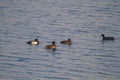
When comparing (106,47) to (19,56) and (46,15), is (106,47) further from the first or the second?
(46,15)

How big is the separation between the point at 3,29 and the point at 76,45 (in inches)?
254

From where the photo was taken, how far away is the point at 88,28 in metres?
43.5

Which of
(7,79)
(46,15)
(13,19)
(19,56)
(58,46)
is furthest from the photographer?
(46,15)

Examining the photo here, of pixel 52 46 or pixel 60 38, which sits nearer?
pixel 52 46

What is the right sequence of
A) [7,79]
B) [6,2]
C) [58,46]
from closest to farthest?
[7,79], [58,46], [6,2]

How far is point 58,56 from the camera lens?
34.8 m

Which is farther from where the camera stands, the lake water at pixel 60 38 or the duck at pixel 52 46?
the duck at pixel 52 46

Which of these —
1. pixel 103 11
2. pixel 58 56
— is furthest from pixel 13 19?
pixel 58 56

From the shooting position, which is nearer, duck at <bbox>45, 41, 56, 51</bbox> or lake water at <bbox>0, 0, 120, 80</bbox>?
lake water at <bbox>0, 0, 120, 80</bbox>

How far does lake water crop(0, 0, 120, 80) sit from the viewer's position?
101 feet

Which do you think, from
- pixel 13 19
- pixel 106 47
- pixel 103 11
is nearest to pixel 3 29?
pixel 13 19

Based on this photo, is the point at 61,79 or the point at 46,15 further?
the point at 46,15

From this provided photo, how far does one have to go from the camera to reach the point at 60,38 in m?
39.9

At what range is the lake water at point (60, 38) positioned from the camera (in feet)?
101
